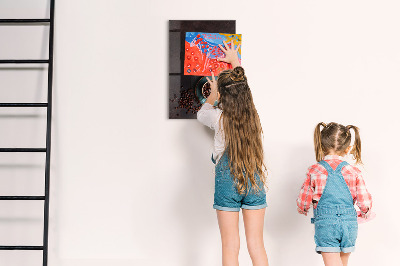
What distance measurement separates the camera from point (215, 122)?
111 inches

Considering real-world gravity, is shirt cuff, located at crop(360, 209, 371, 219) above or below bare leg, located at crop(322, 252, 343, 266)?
above

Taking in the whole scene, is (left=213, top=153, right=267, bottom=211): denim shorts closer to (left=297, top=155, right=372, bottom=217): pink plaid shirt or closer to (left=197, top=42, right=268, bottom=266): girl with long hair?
(left=197, top=42, right=268, bottom=266): girl with long hair

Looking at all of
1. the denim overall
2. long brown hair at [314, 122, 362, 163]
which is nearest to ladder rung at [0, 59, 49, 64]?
long brown hair at [314, 122, 362, 163]

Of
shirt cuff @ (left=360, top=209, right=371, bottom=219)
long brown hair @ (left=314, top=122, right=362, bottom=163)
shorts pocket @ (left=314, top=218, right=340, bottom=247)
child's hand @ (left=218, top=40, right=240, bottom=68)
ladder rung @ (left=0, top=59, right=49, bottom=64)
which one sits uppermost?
child's hand @ (left=218, top=40, right=240, bottom=68)

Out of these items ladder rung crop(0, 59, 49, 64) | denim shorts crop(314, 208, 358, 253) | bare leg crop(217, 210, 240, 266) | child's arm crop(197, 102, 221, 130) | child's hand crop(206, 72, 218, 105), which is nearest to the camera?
denim shorts crop(314, 208, 358, 253)

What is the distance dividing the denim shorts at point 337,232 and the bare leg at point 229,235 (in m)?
0.45

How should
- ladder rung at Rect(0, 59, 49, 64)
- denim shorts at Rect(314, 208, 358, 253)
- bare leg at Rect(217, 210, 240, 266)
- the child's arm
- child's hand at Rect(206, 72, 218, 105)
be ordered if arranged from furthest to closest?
1. ladder rung at Rect(0, 59, 49, 64)
2. child's hand at Rect(206, 72, 218, 105)
3. the child's arm
4. bare leg at Rect(217, 210, 240, 266)
5. denim shorts at Rect(314, 208, 358, 253)

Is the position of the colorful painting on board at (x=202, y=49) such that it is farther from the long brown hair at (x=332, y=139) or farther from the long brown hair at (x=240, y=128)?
the long brown hair at (x=332, y=139)

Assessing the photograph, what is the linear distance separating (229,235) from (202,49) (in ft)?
3.87

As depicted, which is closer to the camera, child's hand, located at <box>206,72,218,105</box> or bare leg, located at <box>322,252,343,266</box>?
bare leg, located at <box>322,252,343,266</box>

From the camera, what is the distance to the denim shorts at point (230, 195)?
8.66ft

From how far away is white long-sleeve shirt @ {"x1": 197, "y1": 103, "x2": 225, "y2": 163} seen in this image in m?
2.76

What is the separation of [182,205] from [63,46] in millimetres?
1274

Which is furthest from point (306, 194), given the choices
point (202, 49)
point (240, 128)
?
point (202, 49)
